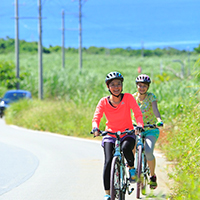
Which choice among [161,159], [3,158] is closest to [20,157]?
[3,158]

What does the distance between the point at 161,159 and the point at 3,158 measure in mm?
3632

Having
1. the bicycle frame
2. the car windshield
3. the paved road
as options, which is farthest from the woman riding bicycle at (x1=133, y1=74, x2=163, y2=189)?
the car windshield

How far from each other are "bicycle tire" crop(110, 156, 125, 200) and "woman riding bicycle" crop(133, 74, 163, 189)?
1.26 m

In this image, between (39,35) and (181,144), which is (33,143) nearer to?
(181,144)

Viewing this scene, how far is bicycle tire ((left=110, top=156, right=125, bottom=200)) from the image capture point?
5.86 metres

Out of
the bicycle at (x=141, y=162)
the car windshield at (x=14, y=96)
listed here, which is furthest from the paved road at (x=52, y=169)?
the car windshield at (x=14, y=96)

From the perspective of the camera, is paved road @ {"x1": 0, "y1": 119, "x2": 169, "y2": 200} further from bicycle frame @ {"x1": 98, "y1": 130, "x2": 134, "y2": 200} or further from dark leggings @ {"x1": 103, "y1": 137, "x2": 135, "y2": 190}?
dark leggings @ {"x1": 103, "y1": 137, "x2": 135, "y2": 190}

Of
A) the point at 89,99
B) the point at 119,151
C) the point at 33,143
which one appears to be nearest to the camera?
the point at 119,151

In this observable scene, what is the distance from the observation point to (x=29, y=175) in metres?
9.01

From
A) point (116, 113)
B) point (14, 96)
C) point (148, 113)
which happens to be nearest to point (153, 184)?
point (148, 113)

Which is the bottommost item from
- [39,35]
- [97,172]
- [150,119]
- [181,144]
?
[97,172]

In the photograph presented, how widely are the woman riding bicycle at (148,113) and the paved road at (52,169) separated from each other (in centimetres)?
19

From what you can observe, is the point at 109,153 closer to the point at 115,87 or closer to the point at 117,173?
the point at 117,173

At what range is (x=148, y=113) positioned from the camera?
7598mm
